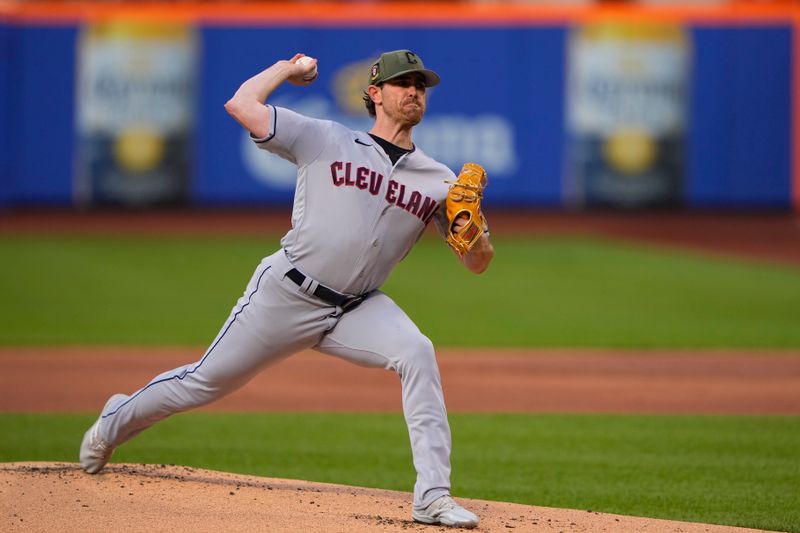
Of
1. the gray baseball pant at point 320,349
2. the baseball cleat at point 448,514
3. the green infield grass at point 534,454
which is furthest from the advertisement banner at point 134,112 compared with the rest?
the baseball cleat at point 448,514

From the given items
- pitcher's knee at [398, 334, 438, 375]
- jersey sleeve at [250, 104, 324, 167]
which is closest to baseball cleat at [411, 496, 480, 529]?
pitcher's knee at [398, 334, 438, 375]

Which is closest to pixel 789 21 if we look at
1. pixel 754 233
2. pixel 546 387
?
pixel 754 233

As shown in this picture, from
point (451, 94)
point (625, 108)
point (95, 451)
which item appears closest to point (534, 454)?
point (95, 451)

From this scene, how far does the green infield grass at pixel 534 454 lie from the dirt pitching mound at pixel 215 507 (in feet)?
1.75

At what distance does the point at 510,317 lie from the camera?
13.6 meters

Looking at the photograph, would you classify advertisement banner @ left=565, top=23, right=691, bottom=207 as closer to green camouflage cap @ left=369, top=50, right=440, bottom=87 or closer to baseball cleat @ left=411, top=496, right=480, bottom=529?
green camouflage cap @ left=369, top=50, right=440, bottom=87

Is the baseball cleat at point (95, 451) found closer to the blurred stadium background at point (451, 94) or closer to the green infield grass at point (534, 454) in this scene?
the green infield grass at point (534, 454)

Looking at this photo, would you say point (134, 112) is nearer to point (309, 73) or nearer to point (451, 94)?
point (451, 94)

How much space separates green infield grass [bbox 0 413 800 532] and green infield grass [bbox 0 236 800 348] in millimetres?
3532

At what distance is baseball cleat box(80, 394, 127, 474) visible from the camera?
222 inches

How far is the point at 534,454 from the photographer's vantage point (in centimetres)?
719

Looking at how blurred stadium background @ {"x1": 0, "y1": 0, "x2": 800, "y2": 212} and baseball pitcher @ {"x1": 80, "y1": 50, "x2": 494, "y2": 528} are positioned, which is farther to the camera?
blurred stadium background @ {"x1": 0, "y1": 0, "x2": 800, "y2": 212}

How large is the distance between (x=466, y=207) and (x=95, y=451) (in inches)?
79.9

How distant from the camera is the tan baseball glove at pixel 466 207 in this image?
5.18 meters
